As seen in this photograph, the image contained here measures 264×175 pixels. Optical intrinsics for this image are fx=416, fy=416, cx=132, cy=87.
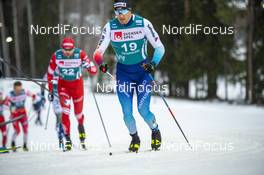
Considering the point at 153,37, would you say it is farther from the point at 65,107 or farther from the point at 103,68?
the point at 65,107

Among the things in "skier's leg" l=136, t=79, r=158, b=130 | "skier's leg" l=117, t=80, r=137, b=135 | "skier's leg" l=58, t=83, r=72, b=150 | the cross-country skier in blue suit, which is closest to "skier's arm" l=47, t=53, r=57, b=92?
"skier's leg" l=58, t=83, r=72, b=150

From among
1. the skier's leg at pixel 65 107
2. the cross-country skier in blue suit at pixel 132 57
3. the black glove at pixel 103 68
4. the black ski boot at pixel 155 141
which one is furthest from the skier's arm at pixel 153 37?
the skier's leg at pixel 65 107

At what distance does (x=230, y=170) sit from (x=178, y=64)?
19050mm

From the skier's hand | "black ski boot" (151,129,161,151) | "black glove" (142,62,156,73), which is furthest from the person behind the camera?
the skier's hand

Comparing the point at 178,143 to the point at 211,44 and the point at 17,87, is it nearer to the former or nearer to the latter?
the point at 17,87

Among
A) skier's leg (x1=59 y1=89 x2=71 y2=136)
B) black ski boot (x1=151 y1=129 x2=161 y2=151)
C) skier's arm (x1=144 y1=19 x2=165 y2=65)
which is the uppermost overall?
skier's arm (x1=144 y1=19 x2=165 y2=65)

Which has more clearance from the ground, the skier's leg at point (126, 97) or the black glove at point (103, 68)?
the black glove at point (103, 68)

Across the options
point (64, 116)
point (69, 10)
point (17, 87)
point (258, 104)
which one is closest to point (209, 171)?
point (64, 116)

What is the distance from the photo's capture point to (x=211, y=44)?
22344 mm

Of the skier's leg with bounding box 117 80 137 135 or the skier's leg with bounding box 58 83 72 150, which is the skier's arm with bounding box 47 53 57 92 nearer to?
the skier's leg with bounding box 58 83 72 150

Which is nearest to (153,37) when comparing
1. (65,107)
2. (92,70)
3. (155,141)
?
(155,141)

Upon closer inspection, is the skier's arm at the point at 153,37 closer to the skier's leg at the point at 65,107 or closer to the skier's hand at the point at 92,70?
the skier's hand at the point at 92,70

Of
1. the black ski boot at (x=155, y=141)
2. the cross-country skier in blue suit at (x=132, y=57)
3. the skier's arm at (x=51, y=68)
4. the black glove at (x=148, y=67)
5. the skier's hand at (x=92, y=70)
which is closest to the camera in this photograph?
the black glove at (x=148, y=67)

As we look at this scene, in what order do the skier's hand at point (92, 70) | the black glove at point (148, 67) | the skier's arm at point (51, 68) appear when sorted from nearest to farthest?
the black glove at point (148, 67) < the skier's hand at point (92, 70) < the skier's arm at point (51, 68)
